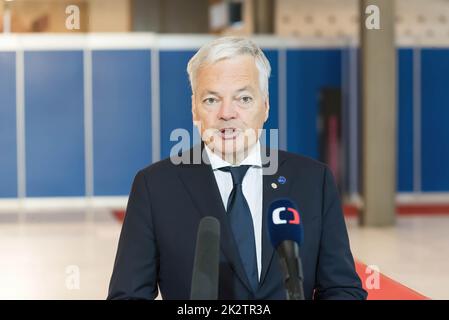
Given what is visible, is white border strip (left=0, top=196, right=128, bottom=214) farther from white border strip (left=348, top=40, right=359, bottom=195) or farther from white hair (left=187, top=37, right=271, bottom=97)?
white hair (left=187, top=37, right=271, bottom=97)

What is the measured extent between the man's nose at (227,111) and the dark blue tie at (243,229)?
6.1 inches

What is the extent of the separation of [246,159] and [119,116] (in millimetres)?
11448

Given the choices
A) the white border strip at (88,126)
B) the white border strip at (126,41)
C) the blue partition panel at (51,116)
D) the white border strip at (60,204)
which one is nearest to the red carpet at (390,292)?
the white border strip at (60,204)

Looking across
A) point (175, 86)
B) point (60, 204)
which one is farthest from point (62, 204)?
point (175, 86)

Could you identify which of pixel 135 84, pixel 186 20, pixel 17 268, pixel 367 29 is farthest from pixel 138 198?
pixel 186 20

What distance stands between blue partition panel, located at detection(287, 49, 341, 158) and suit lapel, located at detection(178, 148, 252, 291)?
11.8 metres

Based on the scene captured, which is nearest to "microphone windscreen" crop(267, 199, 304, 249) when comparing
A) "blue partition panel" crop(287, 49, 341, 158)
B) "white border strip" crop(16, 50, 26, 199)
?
"white border strip" crop(16, 50, 26, 199)

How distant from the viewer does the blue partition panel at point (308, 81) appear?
44.8ft

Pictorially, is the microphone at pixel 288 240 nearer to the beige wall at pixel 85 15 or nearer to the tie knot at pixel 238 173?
the tie knot at pixel 238 173

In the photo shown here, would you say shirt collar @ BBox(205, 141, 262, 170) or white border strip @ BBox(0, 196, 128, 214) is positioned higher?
shirt collar @ BBox(205, 141, 262, 170)

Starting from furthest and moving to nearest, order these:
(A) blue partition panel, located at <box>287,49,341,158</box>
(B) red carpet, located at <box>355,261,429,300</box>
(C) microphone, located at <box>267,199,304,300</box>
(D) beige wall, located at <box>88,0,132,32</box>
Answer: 1. (D) beige wall, located at <box>88,0,132,32</box>
2. (A) blue partition panel, located at <box>287,49,341,158</box>
3. (B) red carpet, located at <box>355,261,429,300</box>
4. (C) microphone, located at <box>267,199,304,300</box>

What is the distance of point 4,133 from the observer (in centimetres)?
1295

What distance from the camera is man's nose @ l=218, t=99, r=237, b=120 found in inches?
74.5

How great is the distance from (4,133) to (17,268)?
546 centimetres
